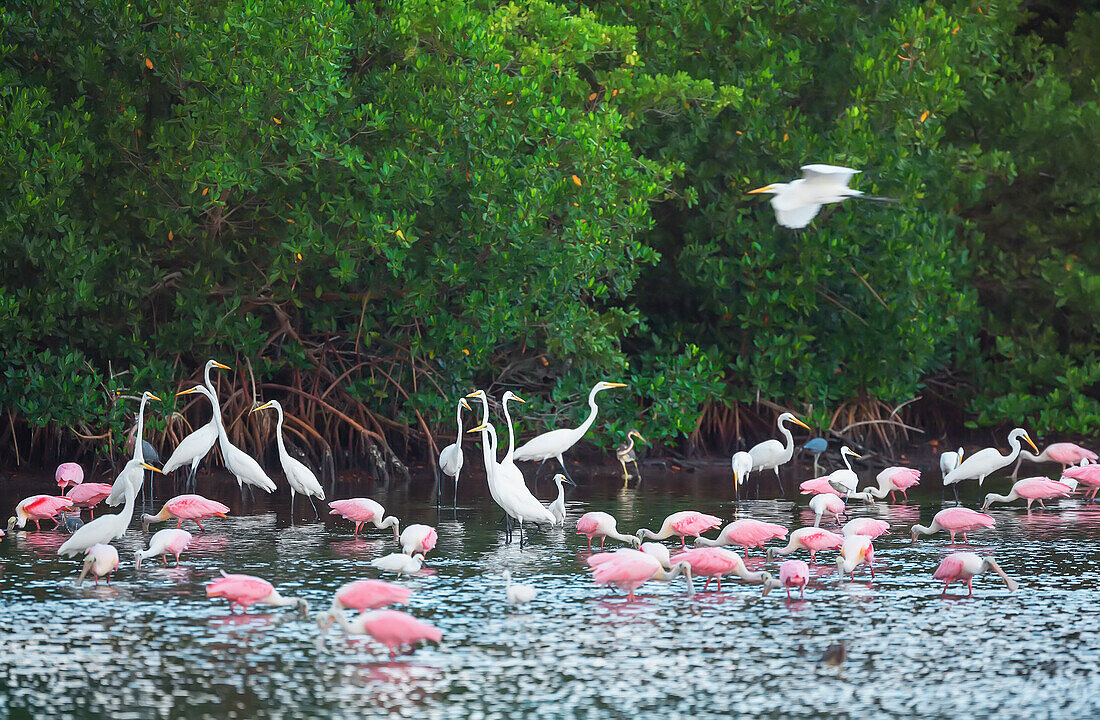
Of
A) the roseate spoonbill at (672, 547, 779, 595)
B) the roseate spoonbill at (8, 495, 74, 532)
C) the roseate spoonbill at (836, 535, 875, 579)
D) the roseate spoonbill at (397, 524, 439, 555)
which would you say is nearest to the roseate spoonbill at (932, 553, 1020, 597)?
the roseate spoonbill at (836, 535, 875, 579)

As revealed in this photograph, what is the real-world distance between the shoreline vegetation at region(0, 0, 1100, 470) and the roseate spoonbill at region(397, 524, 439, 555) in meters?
4.60

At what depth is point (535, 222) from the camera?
1389 cm

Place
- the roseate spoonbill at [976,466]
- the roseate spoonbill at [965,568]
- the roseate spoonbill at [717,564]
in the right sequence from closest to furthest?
the roseate spoonbill at [965,568], the roseate spoonbill at [717,564], the roseate spoonbill at [976,466]

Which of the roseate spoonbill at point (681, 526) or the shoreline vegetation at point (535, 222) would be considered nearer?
the roseate spoonbill at point (681, 526)

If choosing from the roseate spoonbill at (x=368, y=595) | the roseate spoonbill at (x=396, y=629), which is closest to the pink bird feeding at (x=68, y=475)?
the roseate spoonbill at (x=368, y=595)

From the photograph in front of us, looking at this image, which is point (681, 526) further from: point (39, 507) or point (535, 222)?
point (39, 507)

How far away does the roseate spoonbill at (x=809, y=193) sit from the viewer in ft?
38.1

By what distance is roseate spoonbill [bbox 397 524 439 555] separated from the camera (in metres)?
9.21

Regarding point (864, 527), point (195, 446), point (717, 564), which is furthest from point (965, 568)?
point (195, 446)

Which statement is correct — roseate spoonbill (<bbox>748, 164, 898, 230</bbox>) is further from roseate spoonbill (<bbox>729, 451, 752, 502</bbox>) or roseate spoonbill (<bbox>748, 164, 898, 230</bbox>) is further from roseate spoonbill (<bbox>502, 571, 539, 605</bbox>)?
roseate spoonbill (<bbox>502, 571, 539, 605</bbox>)

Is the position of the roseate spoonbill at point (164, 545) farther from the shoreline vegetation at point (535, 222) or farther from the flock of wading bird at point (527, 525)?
the shoreline vegetation at point (535, 222)

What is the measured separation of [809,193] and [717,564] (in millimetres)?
4543

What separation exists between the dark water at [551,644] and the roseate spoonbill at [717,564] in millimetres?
95

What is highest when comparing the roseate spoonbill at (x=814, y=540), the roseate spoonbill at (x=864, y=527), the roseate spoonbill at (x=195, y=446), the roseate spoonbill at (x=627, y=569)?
the roseate spoonbill at (x=195, y=446)
